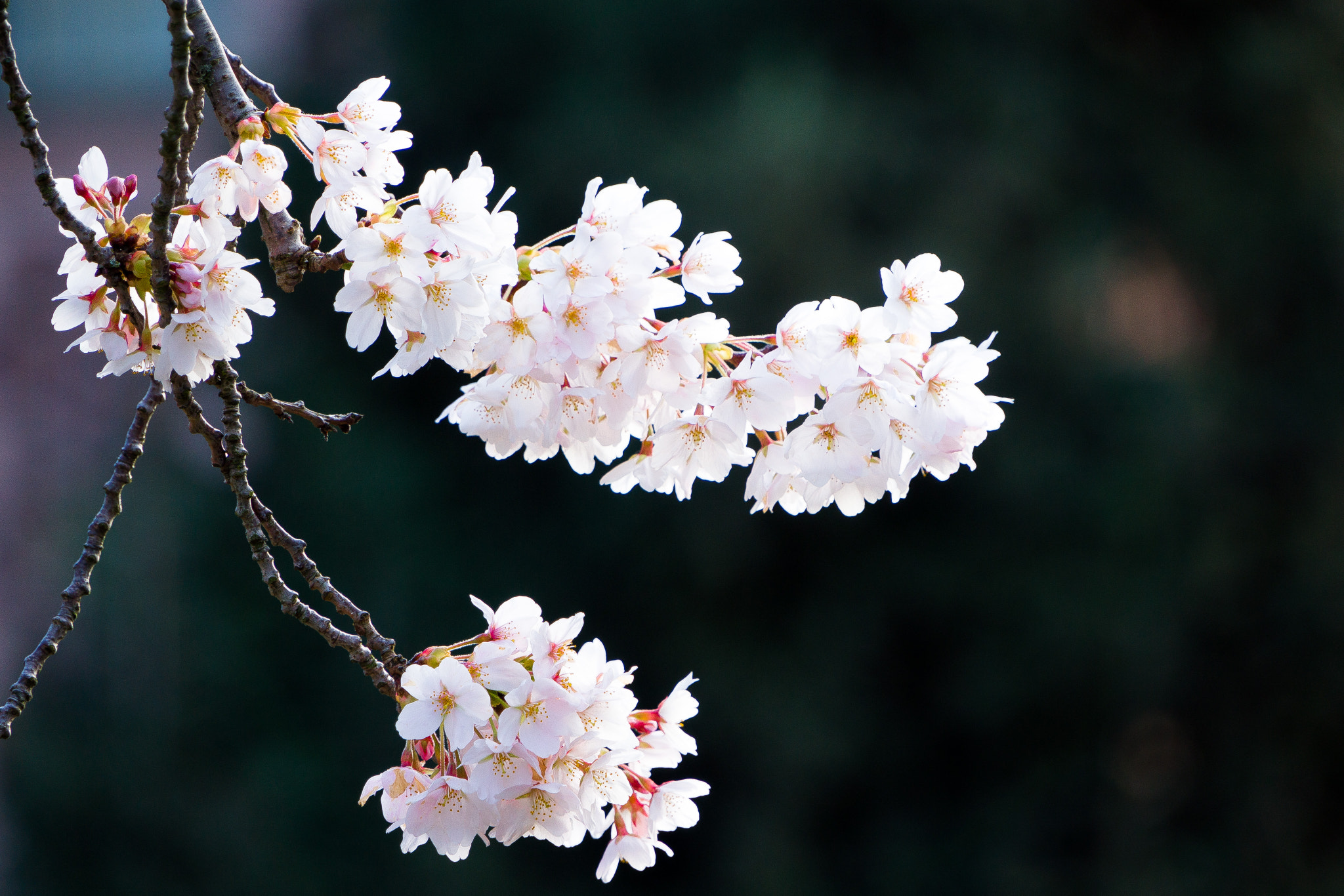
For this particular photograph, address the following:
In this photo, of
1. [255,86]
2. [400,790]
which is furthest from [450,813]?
[255,86]

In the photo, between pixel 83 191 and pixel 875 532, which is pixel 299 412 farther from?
pixel 875 532

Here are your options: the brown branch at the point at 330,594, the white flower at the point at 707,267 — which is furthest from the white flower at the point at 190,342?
the white flower at the point at 707,267

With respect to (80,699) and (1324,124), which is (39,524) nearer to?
(80,699)

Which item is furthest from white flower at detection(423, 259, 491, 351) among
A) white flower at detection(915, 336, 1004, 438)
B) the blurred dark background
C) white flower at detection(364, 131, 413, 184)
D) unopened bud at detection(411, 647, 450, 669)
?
the blurred dark background

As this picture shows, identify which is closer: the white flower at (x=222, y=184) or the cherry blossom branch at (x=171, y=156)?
the cherry blossom branch at (x=171, y=156)

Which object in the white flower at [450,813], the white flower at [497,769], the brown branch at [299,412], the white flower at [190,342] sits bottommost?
the white flower at [450,813]

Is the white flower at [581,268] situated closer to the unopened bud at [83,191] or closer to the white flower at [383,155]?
the white flower at [383,155]
